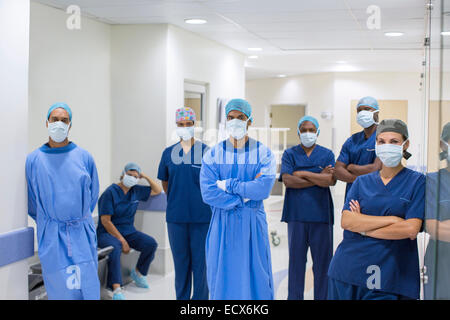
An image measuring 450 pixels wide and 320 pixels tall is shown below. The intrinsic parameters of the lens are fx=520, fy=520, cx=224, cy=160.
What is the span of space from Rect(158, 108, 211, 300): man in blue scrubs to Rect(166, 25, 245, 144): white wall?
1.27 metres

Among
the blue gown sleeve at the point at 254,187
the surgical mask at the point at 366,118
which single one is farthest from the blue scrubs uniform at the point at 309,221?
Answer: the blue gown sleeve at the point at 254,187

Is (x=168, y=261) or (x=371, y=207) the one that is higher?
(x=371, y=207)

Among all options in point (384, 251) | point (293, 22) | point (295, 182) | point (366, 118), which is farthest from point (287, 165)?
point (293, 22)

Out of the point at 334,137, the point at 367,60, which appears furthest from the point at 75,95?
the point at 334,137

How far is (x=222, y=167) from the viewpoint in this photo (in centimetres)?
296

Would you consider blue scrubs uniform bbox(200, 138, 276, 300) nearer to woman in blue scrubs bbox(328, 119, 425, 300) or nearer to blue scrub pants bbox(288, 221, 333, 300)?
blue scrub pants bbox(288, 221, 333, 300)

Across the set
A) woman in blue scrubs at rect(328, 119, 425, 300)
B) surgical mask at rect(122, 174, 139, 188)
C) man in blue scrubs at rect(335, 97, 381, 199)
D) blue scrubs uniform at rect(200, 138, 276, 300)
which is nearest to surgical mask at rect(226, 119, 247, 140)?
blue scrubs uniform at rect(200, 138, 276, 300)

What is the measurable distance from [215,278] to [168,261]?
197 cm

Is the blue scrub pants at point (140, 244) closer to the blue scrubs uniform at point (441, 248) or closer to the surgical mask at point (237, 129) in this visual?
the surgical mask at point (237, 129)

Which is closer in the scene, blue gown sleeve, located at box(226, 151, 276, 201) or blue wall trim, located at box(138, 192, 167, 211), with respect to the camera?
blue gown sleeve, located at box(226, 151, 276, 201)

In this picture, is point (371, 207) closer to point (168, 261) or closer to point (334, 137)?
point (168, 261)

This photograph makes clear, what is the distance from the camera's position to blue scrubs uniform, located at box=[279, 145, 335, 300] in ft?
11.2

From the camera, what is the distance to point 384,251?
85.5 inches
